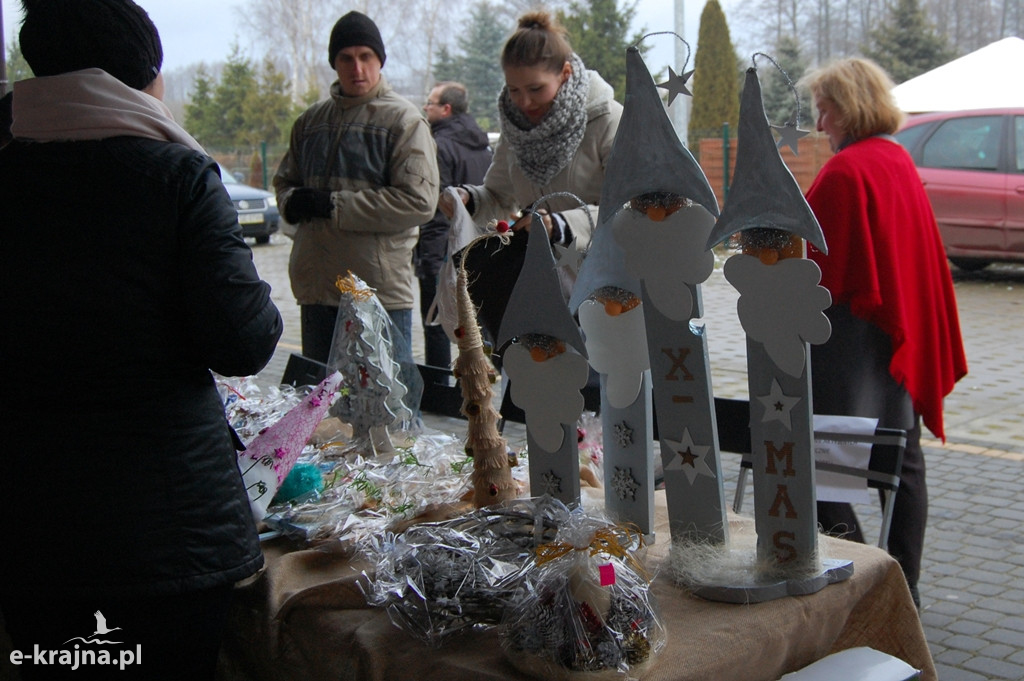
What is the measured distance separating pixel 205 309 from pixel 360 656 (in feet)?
2.01

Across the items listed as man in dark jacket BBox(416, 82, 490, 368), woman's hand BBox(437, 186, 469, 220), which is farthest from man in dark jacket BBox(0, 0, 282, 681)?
man in dark jacket BBox(416, 82, 490, 368)

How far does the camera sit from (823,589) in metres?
1.75

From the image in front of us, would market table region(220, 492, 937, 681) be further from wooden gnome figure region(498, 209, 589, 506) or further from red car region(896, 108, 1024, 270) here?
red car region(896, 108, 1024, 270)

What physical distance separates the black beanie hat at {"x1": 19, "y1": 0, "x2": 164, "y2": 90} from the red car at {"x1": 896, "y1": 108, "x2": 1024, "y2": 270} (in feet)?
30.5

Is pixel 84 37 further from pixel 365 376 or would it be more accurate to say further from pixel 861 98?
pixel 861 98

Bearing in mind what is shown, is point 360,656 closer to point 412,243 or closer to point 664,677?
point 664,677

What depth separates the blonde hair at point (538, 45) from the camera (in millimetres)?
2816

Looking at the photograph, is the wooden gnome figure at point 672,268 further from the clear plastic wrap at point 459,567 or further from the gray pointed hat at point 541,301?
the clear plastic wrap at point 459,567

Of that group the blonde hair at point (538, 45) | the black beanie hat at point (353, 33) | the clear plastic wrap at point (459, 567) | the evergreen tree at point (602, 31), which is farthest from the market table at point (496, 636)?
the evergreen tree at point (602, 31)

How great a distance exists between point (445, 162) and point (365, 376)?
3.28m

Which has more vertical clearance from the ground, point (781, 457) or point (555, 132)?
point (555, 132)

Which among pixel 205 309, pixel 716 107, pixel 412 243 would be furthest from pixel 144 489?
pixel 716 107

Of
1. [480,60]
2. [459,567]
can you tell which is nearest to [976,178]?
[459,567]

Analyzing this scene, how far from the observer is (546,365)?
1.94m
